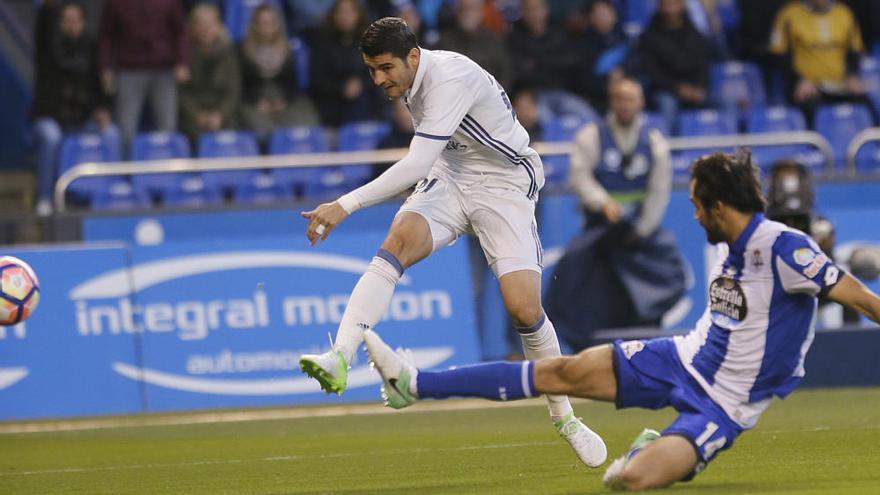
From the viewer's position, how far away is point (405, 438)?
10.1m

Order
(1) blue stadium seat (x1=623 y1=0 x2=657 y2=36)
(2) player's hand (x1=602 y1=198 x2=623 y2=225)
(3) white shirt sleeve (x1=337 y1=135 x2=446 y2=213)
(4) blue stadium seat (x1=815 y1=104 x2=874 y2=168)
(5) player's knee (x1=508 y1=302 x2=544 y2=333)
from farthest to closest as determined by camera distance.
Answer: (1) blue stadium seat (x1=623 y1=0 x2=657 y2=36) < (4) blue stadium seat (x1=815 y1=104 x2=874 y2=168) < (2) player's hand (x1=602 y1=198 x2=623 y2=225) < (5) player's knee (x1=508 y1=302 x2=544 y2=333) < (3) white shirt sleeve (x1=337 y1=135 x2=446 y2=213)

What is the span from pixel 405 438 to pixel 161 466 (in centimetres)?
184

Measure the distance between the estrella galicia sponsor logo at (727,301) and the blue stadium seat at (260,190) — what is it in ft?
29.9

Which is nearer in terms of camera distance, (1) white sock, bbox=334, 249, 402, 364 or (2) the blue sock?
(2) the blue sock

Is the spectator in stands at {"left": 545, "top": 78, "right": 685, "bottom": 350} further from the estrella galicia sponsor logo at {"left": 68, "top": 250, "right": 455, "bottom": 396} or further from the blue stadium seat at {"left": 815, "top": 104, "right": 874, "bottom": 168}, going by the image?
the blue stadium seat at {"left": 815, "top": 104, "right": 874, "bottom": 168}

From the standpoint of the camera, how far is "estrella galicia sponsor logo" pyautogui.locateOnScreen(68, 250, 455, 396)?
12953mm

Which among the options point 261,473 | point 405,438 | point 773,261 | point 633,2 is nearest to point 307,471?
point 261,473

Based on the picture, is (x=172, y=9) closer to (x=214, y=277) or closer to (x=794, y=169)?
(x=214, y=277)

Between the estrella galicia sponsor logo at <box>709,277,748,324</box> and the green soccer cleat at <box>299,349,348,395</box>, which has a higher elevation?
the estrella galicia sponsor logo at <box>709,277,748,324</box>

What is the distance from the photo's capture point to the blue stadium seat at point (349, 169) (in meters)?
15.5

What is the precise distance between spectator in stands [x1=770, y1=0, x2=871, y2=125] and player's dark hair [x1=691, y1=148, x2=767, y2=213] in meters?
11.3

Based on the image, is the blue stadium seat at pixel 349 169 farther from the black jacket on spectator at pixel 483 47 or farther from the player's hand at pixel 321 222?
the player's hand at pixel 321 222

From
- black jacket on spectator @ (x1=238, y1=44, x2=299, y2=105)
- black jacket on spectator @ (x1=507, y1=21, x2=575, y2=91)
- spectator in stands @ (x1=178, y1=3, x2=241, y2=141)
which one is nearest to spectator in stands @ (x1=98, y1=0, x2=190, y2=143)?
spectator in stands @ (x1=178, y1=3, x2=241, y2=141)

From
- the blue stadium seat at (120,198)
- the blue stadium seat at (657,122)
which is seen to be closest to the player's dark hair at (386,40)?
the blue stadium seat at (120,198)
